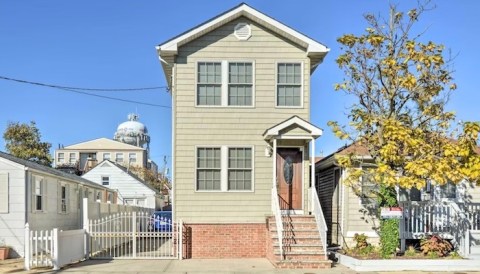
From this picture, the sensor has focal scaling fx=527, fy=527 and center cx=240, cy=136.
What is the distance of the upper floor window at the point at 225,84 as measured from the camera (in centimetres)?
1608

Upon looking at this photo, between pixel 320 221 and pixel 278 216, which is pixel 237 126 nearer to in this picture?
pixel 278 216

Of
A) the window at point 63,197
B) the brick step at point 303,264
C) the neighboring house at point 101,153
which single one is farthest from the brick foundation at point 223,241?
the neighboring house at point 101,153

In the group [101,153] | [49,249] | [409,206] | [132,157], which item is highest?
[101,153]

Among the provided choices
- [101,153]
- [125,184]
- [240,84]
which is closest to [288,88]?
[240,84]

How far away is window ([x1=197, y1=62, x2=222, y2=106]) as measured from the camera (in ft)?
52.7

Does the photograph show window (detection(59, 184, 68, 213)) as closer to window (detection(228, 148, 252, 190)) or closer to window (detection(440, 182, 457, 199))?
window (detection(228, 148, 252, 190))

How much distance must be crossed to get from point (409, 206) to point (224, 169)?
18.5 feet

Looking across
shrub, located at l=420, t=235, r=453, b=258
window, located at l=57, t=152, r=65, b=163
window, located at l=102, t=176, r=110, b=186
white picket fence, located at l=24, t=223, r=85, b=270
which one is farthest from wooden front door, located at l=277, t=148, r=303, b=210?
window, located at l=57, t=152, r=65, b=163

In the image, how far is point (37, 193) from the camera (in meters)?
17.0

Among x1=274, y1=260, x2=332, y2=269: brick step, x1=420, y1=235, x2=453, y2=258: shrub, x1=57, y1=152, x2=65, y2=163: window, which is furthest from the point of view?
x1=57, y1=152, x2=65, y2=163: window

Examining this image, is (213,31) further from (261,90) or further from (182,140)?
(182,140)

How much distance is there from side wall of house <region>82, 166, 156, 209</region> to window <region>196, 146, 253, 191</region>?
83.6 feet

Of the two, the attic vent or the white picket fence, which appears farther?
the attic vent

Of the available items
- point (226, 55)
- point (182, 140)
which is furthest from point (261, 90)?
point (182, 140)
